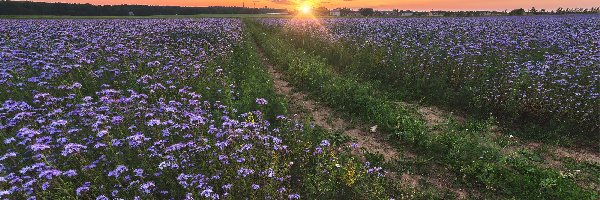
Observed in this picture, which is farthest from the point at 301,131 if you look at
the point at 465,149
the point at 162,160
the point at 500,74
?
the point at 500,74

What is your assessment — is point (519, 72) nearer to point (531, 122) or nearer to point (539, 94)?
point (539, 94)

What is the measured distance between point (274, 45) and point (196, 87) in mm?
10825

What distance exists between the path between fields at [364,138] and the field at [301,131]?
4cm

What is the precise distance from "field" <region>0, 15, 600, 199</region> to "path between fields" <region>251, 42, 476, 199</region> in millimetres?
39

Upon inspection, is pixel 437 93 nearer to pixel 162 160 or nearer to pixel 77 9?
pixel 162 160

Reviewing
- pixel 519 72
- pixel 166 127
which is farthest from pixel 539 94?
pixel 166 127

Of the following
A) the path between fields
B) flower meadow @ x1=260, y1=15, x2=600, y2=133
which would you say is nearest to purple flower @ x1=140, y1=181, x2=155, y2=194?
the path between fields

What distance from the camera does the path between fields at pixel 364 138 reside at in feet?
21.0

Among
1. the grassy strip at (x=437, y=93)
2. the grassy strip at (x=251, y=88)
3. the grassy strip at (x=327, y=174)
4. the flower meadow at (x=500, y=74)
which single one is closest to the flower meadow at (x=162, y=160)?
the grassy strip at (x=327, y=174)

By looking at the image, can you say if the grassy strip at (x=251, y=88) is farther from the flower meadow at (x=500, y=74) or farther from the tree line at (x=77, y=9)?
the tree line at (x=77, y=9)

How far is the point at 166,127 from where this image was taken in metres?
6.15

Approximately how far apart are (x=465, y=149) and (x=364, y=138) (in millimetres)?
2151

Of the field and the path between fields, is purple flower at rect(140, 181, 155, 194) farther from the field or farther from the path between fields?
the path between fields

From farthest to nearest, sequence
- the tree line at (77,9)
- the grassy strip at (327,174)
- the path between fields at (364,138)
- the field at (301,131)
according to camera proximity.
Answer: the tree line at (77,9) → the path between fields at (364,138) → the grassy strip at (327,174) → the field at (301,131)
